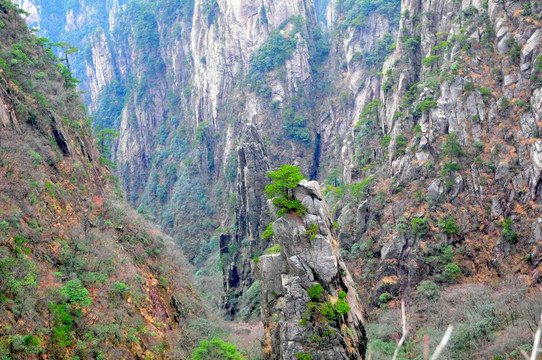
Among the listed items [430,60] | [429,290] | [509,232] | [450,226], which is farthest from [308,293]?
[430,60]

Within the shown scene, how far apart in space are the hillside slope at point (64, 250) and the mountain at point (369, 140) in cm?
1553

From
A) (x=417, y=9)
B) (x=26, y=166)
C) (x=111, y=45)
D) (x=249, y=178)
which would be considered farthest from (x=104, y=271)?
(x=111, y=45)

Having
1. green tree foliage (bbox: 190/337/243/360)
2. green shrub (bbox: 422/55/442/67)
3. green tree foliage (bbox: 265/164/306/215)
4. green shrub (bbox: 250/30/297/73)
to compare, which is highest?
green shrub (bbox: 250/30/297/73)

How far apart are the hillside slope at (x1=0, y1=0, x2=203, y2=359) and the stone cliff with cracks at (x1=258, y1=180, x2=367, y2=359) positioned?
652cm

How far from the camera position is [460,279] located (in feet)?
120

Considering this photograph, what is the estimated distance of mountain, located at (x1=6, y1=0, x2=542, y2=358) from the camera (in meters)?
35.2

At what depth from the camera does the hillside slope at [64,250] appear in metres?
18.7

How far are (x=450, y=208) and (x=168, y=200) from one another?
7174cm

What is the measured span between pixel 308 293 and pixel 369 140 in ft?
102

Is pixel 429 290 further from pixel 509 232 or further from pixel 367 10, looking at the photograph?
pixel 367 10

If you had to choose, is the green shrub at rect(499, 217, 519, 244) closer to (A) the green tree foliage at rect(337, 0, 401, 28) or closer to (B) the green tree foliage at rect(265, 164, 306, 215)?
(B) the green tree foliage at rect(265, 164, 306, 215)

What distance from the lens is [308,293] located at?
2817 cm

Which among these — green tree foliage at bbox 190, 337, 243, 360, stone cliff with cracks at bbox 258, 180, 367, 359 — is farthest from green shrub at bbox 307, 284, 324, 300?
green tree foliage at bbox 190, 337, 243, 360

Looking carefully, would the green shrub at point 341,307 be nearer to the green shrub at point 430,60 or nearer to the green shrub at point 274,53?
the green shrub at point 430,60
